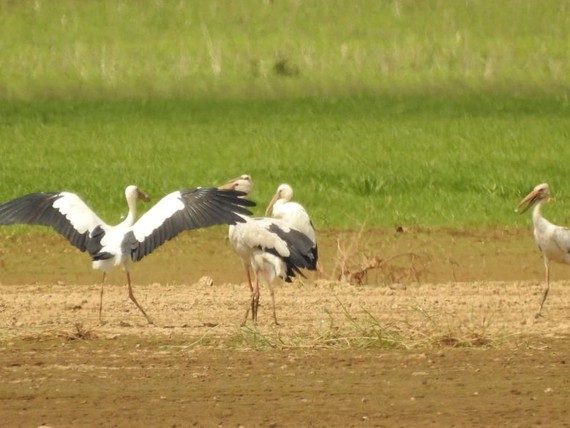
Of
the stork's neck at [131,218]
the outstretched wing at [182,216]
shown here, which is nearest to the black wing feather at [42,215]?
the stork's neck at [131,218]

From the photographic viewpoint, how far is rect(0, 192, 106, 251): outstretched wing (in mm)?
11797

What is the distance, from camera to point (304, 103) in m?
23.6

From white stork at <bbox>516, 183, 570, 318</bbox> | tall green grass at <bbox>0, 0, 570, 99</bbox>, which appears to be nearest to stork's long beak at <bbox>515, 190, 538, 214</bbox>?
white stork at <bbox>516, 183, 570, 318</bbox>

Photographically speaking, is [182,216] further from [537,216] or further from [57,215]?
[537,216]

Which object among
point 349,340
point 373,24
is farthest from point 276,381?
point 373,24

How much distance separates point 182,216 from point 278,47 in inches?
581

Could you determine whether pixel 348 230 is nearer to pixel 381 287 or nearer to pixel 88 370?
pixel 381 287

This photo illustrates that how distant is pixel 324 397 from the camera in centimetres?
905

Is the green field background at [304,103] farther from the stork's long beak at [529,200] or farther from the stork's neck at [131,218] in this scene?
the stork's neck at [131,218]

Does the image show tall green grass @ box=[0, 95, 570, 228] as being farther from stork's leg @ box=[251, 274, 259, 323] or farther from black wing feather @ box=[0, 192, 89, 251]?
black wing feather @ box=[0, 192, 89, 251]

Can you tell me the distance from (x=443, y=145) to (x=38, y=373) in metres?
11.1

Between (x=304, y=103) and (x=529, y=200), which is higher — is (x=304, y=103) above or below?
above

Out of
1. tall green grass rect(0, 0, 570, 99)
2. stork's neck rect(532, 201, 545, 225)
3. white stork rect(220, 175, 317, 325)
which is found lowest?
white stork rect(220, 175, 317, 325)

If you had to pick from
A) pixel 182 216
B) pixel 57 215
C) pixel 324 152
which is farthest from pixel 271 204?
pixel 324 152
